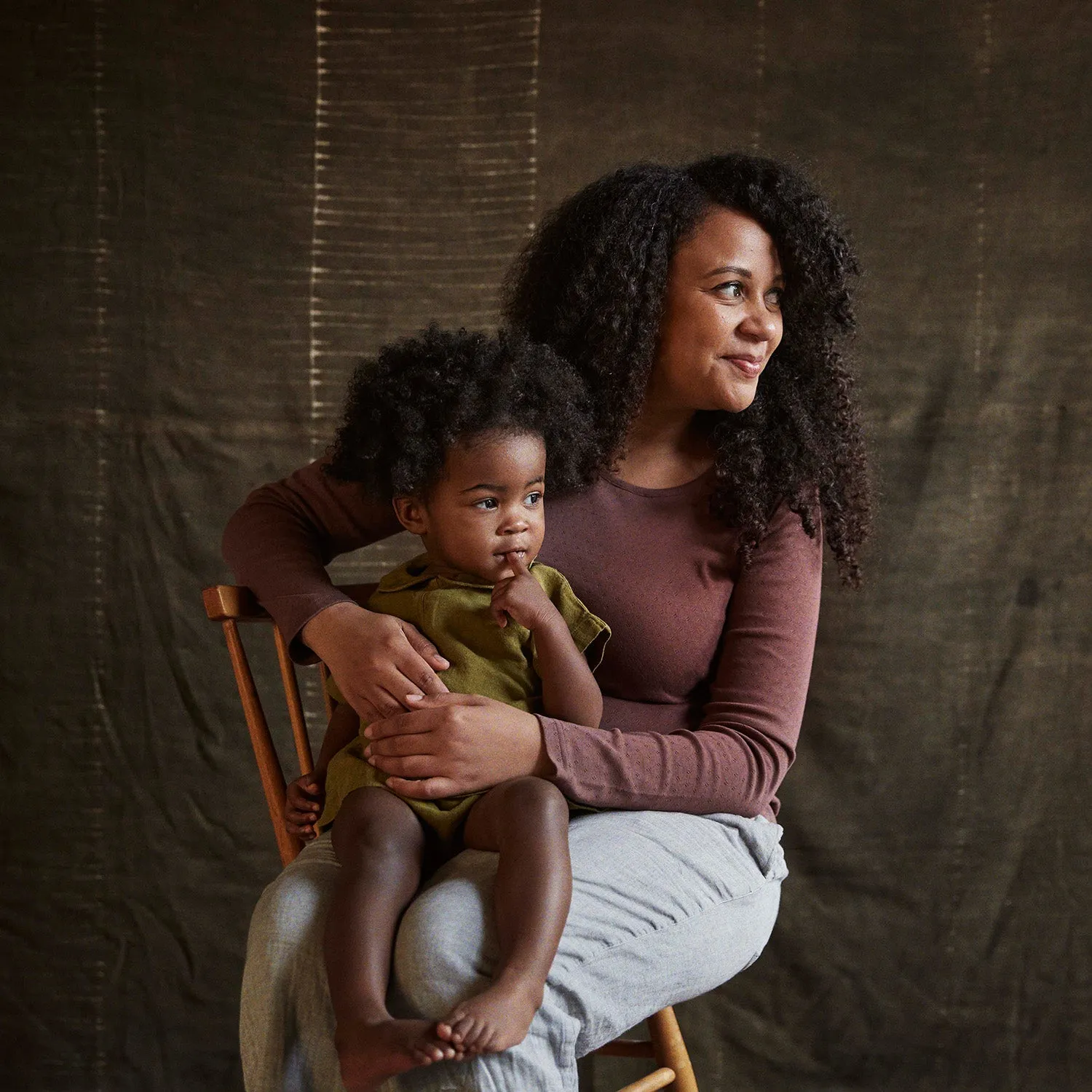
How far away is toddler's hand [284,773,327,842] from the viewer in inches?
64.9

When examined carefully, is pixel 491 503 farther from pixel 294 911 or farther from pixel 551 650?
pixel 294 911

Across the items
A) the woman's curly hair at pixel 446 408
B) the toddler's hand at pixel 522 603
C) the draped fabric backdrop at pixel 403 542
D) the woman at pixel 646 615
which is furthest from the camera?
the draped fabric backdrop at pixel 403 542

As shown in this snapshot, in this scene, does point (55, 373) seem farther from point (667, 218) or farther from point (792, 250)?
point (792, 250)

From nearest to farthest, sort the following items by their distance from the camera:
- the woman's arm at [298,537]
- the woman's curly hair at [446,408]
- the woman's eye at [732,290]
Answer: the woman's curly hair at [446,408] < the woman's arm at [298,537] < the woman's eye at [732,290]

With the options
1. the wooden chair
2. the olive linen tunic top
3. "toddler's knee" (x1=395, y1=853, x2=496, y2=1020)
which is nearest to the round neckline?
the olive linen tunic top

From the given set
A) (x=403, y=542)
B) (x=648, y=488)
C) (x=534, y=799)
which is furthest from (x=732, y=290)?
(x=403, y=542)

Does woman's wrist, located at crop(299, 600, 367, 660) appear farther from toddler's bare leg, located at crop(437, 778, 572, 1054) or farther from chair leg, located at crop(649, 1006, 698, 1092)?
chair leg, located at crop(649, 1006, 698, 1092)

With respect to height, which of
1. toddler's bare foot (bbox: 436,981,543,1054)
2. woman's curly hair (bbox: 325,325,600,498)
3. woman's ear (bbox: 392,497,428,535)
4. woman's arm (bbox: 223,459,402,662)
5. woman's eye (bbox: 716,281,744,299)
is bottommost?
toddler's bare foot (bbox: 436,981,543,1054)

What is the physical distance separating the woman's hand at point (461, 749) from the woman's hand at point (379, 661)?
0.14ft

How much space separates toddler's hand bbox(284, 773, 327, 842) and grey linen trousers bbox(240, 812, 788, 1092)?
101mm

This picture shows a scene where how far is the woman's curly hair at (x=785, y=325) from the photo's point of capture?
180 cm

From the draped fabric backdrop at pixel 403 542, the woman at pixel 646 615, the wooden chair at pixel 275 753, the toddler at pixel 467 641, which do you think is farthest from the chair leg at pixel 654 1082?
the draped fabric backdrop at pixel 403 542

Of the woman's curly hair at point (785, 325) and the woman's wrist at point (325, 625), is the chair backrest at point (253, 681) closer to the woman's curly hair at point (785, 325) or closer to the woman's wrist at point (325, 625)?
the woman's wrist at point (325, 625)

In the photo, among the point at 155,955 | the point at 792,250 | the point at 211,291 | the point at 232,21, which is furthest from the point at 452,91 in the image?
the point at 155,955
